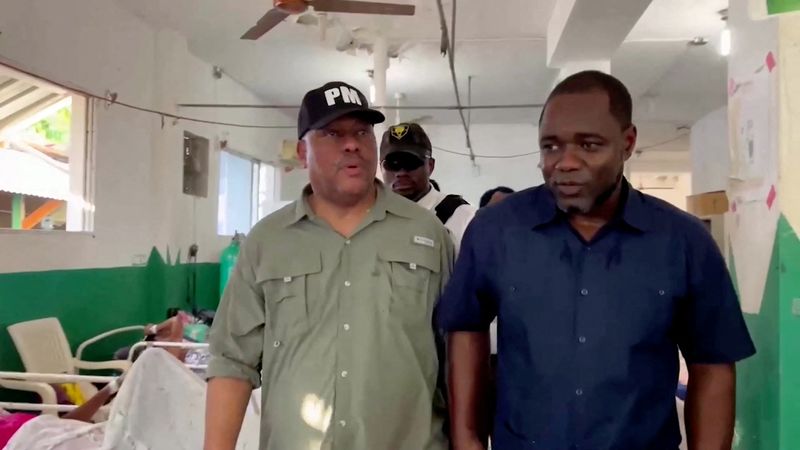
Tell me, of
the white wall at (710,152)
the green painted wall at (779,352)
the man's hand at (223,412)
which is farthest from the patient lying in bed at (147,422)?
the white wall at (710,152)

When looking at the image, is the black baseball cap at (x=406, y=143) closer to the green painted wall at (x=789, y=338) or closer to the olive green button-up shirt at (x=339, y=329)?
the olive green button-up shirt at (x=339, y=329)

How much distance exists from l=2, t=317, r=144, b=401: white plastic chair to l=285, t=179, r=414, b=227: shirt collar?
10.0 ft

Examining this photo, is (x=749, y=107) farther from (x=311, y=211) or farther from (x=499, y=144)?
(x=499, y=144)

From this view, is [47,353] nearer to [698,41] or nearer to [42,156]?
[42,156]

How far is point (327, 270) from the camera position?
1.50 metres

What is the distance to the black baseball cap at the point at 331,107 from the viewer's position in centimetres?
149

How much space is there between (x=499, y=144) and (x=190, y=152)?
5.45 meters

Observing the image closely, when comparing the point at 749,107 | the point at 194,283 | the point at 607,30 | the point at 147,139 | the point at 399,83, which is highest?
the point at 399,83

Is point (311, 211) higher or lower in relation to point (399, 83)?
lower

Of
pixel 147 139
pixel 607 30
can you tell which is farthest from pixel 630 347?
pixel 147 139

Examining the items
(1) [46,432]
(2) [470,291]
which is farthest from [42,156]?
(2) [470,291]

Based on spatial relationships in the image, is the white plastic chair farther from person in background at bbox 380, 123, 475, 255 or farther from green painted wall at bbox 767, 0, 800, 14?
green painted wall at bbox 767, 0, 800, 14

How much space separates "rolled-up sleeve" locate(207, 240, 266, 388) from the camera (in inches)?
60.1

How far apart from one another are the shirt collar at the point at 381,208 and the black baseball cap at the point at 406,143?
2.59 feet
